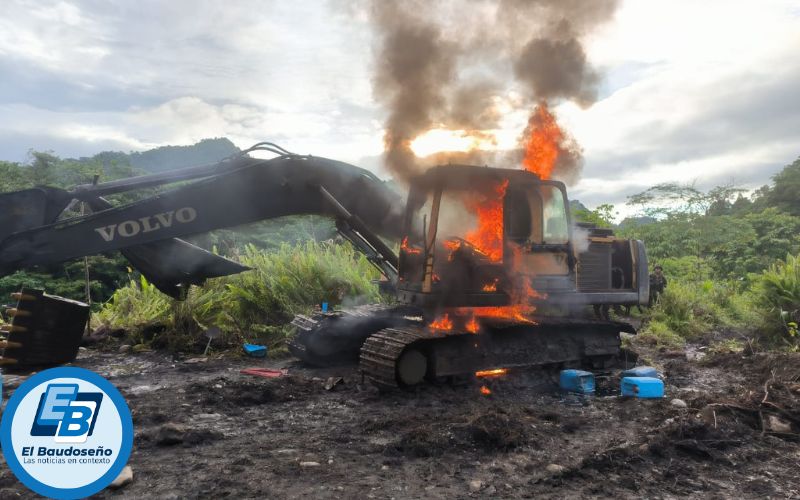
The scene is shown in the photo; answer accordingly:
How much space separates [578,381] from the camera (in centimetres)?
690

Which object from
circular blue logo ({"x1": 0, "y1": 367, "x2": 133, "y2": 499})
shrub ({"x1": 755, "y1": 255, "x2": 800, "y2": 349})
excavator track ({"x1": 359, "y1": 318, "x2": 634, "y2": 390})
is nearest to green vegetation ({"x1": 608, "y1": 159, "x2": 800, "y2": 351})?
shrub ({"x1": 755, "y1": 255, "x2": 800, "y2": 349})

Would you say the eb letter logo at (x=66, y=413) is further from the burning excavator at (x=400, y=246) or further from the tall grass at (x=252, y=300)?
the tall grass at (x=252, y=300)

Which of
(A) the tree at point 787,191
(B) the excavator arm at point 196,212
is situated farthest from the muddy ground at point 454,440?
(A) the tree at point 787,191

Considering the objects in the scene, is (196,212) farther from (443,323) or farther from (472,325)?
(472,325)

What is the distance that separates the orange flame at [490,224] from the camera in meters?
6.62

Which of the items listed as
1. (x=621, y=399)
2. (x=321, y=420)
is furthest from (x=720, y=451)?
(x=321, y=420)

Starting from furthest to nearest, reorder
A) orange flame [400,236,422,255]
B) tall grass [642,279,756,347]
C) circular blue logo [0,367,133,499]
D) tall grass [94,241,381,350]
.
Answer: tall grass [642,279,756,347] → tall grass [94,241,381,350] → orange flame [400,236,422,255] → circular blue logo [0,367,133,499]

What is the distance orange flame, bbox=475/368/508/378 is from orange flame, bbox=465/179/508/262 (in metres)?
1.40

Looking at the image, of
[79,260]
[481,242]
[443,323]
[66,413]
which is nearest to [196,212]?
[66,413]

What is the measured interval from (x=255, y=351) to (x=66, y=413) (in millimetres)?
5773

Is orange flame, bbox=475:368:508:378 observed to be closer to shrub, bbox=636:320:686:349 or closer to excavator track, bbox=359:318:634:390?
excavator track, bbox=359:318:634:390

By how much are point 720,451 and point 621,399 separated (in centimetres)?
178

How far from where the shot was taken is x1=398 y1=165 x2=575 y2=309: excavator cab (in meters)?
6.52

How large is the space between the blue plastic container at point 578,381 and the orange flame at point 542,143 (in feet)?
8.80
